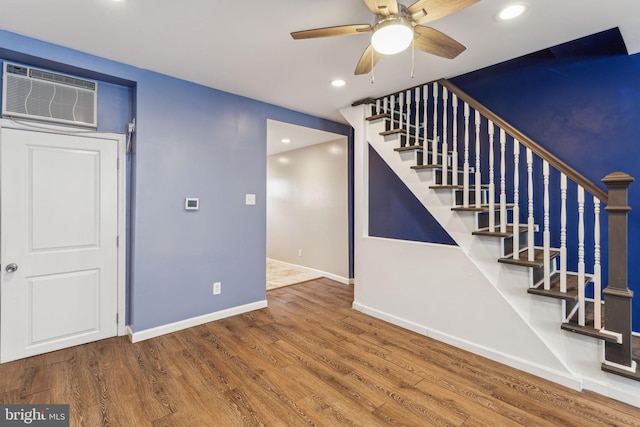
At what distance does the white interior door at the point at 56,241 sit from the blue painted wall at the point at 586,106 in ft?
13.7

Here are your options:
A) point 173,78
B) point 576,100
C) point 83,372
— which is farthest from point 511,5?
point 83,372

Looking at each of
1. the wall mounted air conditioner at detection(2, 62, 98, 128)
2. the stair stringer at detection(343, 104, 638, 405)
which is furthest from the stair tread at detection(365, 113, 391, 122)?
the wall mounted air conditioner at detection(2, 62, 98, 128)

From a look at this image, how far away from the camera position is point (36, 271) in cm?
254

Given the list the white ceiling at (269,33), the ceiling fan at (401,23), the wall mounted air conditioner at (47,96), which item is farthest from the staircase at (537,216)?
the wall mounted air conditioner at (47,96)

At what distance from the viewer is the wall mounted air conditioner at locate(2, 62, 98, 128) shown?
2.41 meters

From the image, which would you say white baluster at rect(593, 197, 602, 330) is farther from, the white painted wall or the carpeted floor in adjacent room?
the carpeted floor in adjacent room

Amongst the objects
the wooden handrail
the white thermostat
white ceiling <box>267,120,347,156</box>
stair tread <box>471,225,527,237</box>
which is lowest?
stair tread <box>471,225,527,237</box>

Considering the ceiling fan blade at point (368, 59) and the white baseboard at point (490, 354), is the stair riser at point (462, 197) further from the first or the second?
the ceiling fan blade at point (368, 59)

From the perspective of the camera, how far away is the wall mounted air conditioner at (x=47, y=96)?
2.41 meters

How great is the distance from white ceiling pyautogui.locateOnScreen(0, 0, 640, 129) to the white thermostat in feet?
4.01

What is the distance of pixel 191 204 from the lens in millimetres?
3150

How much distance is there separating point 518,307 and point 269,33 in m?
2.88

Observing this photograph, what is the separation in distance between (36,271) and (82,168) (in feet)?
3.10

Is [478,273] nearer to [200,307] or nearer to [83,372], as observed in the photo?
[200,307]
